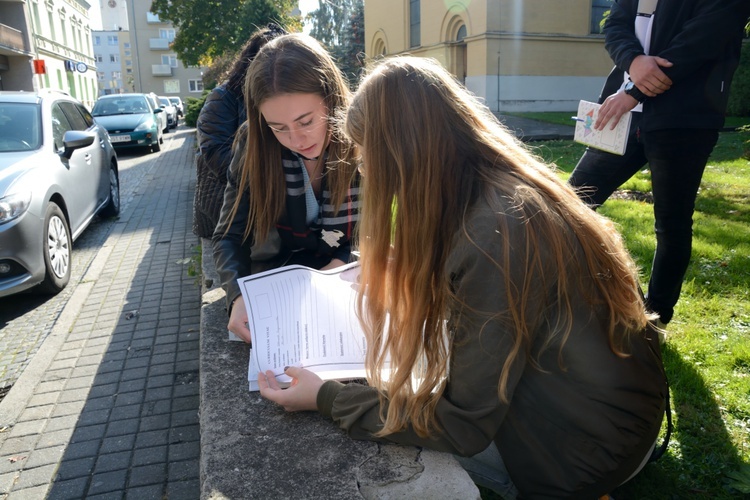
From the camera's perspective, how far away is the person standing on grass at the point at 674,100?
2.57m

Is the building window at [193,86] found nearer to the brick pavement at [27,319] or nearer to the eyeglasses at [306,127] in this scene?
the brick pavement at [27,319]

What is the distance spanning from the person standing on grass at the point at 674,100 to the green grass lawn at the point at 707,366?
1.01 feet

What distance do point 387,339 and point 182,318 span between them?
3.12 metres

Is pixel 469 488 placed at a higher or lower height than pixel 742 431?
higher

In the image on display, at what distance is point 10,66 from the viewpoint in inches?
1241

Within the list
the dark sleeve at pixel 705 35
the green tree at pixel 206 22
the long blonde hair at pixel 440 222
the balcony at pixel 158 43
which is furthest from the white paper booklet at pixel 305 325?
the balcony at pixel 158 43

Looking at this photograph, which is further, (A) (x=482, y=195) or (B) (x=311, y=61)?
(B) (x=311, y=61)

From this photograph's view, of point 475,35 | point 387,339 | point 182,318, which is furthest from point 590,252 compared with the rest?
point 475,35

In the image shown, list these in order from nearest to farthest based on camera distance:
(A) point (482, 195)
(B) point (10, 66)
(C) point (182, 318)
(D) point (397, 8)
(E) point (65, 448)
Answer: (A) point (482, 195), (E) point (65, 448), (C) point (182, 318), (D) point (397, 8), (B) point (10, 66)

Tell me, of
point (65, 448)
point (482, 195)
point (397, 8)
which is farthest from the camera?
point (397, 8)

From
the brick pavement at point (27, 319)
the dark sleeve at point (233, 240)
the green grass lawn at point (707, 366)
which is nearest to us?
the green grass lawn at point (707, 366)

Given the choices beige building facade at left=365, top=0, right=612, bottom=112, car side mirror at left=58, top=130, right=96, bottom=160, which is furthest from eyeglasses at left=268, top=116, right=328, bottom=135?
beige building facade at left=365, top=0, right=612, bottom=112

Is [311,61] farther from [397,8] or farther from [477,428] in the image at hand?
[397,8]

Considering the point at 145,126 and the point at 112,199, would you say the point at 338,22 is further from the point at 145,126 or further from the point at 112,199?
the point at 112,199
